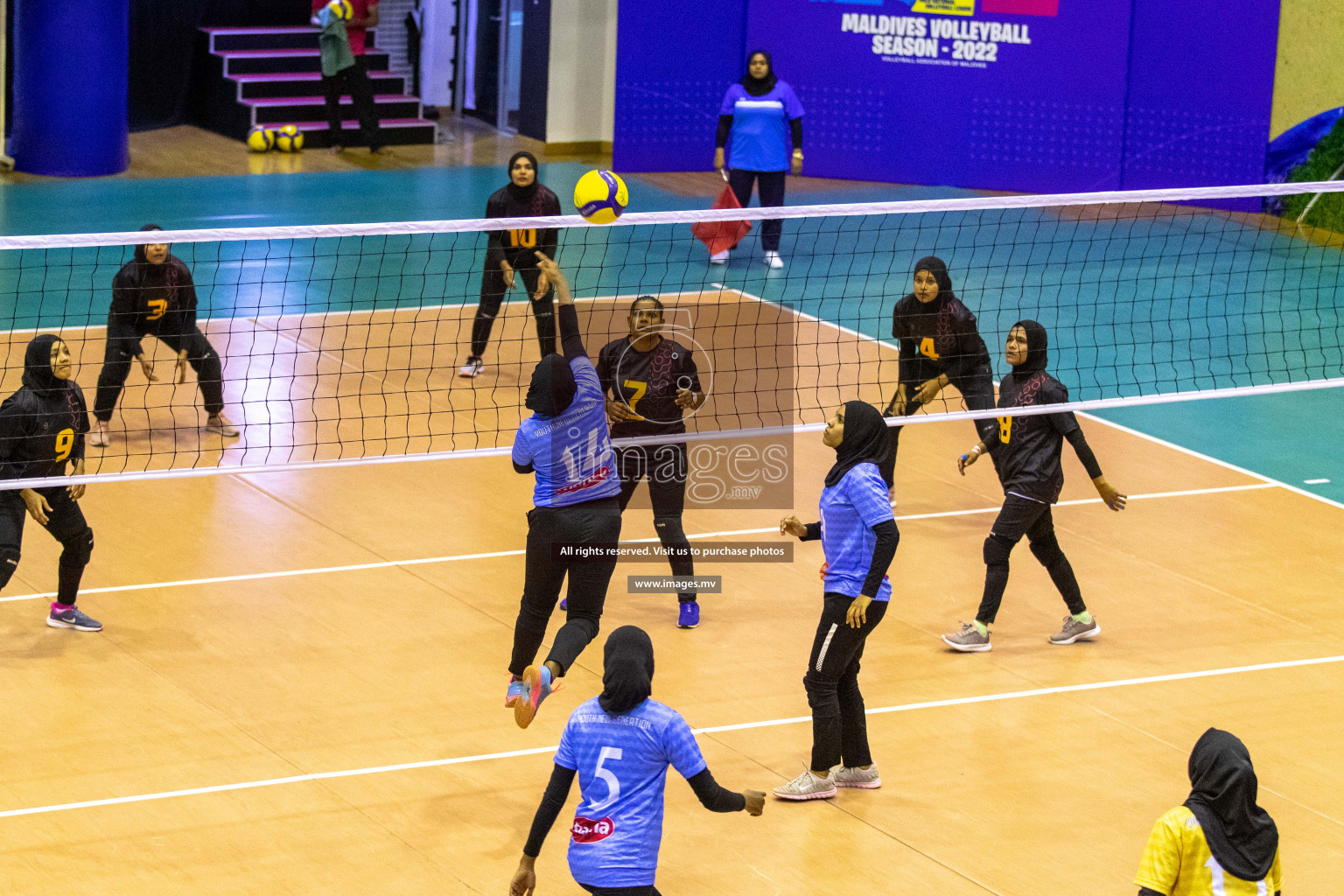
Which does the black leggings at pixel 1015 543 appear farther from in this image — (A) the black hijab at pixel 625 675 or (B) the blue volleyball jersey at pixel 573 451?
(A) the black hijab at pixel 625 675

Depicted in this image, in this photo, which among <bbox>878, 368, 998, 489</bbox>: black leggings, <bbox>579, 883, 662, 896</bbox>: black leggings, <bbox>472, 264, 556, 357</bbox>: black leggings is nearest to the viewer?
<bbox>579, 883, 662, 896</bbox>: black leggings

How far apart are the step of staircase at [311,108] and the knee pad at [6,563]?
48.3ft

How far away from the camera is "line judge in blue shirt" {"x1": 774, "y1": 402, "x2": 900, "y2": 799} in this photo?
6.77 metres

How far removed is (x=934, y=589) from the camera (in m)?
9.64

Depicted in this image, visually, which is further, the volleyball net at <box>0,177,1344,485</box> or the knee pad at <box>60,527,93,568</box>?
the volleyball net at <box>0,177,1344,485</box>

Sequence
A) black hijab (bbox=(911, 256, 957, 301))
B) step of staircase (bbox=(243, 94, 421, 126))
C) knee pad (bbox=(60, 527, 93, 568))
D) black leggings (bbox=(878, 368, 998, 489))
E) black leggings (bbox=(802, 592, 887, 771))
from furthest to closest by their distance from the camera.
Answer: step of staircase (bbox=(243, 94, 421, 126)) → black leggings (bbox=(878, 368, 998, 489)) → black hijab (bbox=(911, 256, 957, 301)) → knee pad (bbox=(60, 527, 93, 568)) → black leggings (bbox=(802, 592, 887, 771))

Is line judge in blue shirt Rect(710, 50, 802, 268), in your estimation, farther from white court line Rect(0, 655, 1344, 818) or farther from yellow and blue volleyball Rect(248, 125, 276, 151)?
white court line Rect(0, 655, 1344, 818)

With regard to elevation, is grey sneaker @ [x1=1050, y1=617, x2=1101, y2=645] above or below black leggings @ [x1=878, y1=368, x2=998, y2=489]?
below

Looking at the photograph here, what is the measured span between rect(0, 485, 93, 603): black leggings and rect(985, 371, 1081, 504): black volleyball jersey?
188 inches

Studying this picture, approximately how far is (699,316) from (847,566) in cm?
842

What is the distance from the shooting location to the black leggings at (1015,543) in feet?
28.3

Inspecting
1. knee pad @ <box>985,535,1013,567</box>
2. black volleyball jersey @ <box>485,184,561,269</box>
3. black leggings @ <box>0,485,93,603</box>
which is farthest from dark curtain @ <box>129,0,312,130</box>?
knee pad @ <box>985,535,1013,567</box>

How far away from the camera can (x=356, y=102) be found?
71.8 feet

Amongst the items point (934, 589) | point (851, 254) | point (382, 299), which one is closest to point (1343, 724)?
point (934, 589)
